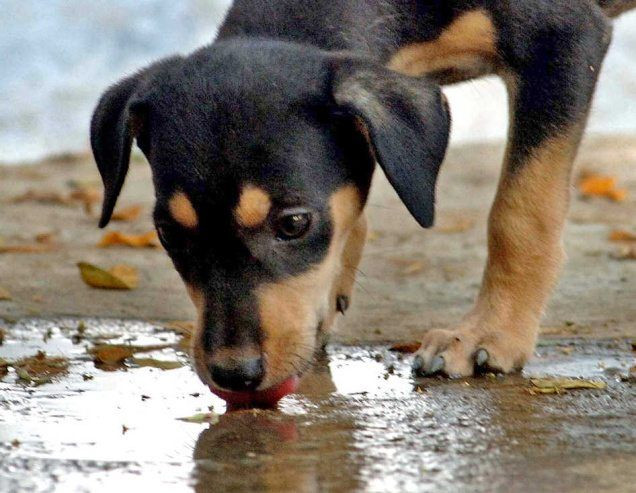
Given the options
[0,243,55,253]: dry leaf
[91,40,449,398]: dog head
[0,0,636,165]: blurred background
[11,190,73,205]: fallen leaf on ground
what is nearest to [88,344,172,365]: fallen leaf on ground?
[91,40,449,398]: dog head

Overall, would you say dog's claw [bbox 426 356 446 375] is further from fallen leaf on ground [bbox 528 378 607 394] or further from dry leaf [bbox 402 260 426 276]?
dry leaf [bbox 402 260 426 276]

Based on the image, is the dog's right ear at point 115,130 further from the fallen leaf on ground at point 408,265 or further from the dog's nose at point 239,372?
the fallen leaf on ground at point 408,265

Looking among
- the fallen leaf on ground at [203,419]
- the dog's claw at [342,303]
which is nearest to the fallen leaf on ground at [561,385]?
the fallen leaf on ground at [203,419]

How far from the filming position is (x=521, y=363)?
498 cm

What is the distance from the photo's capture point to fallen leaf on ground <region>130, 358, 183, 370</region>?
495 cm

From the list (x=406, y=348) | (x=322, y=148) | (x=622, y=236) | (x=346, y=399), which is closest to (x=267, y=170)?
(x=322, y=148)

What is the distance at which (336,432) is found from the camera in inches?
157

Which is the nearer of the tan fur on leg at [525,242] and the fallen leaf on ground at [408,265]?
the tan fur on leg at [525,242]

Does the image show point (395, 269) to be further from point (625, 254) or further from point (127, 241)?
point (127, 241)

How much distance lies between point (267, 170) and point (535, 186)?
1276 mm

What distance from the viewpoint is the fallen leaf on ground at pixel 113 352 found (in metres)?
5.02

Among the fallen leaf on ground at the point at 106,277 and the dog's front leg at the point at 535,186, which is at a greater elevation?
the dog's front leg at the point at 535,186

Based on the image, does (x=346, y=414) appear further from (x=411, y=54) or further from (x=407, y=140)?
Answer: (x=411, y=54)

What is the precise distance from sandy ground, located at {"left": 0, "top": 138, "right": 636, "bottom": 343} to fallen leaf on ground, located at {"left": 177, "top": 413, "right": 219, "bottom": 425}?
1.34 metres
